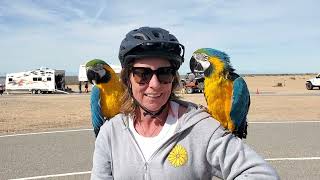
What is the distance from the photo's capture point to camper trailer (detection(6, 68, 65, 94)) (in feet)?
148

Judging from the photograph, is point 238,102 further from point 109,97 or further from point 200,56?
point 109,97

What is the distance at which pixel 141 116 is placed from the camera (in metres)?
2.34

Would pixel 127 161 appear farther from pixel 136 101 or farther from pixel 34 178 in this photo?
pixel 34 178

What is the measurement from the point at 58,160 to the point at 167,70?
7.52 meters

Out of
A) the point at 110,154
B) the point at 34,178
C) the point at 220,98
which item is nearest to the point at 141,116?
the point at 110,154

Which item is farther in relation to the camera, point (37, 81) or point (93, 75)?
point (37, 81)

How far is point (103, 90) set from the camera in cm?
458

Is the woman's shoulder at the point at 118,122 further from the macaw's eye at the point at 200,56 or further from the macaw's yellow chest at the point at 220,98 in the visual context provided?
the macaw's eye at the point at 200,56

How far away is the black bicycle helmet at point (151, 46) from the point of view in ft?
7.18

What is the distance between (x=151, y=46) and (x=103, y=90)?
8.10 feet

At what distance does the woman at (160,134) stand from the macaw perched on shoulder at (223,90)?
2.04 m

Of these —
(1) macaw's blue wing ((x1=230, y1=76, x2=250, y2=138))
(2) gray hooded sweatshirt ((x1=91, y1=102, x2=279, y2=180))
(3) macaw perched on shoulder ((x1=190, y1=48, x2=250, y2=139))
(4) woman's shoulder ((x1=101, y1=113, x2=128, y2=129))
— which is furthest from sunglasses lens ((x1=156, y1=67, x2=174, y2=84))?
(1) macaw's blue wing ((x1=230, y1=76, x2=250, y2=138))

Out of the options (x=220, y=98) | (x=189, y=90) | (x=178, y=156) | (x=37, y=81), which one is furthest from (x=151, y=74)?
(x=37, y=81)

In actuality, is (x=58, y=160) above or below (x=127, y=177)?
below
